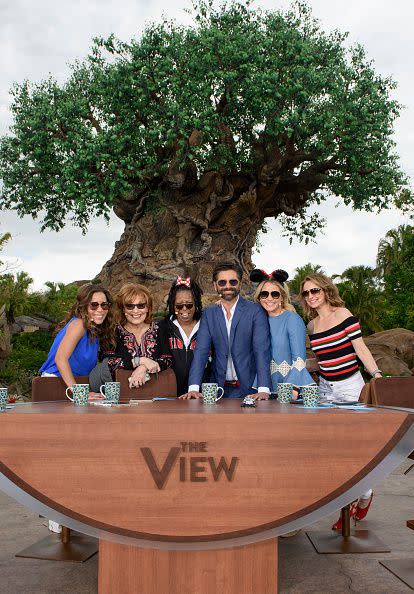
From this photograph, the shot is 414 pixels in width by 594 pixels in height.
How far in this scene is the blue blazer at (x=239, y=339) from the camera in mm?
4770

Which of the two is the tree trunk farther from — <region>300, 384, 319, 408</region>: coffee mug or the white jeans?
<region>300, 384, 319, 408</region>: coffee mug

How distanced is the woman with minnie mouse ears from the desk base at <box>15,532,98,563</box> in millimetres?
1688

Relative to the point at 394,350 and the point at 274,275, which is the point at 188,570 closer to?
the point at 274,275

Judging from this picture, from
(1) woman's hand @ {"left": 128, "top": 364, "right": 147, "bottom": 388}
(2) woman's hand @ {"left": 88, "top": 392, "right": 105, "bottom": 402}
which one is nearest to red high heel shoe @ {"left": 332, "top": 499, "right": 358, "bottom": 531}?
(1) woman's hand @ {"left": 128, "top": 364, "right": 147, "bottom": 388}

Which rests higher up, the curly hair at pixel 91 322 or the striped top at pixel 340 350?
the curly hair at pixel 91 322

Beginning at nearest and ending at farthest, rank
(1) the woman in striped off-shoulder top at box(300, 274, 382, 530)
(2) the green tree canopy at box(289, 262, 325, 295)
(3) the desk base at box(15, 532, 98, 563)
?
(3) the desk base at box(15, 532, 98, 563), (1) the woman in striped off-shoulder top at box(300, 274, 382, 530), (2) the green tree canopy at box(289, 262, 325, 295)

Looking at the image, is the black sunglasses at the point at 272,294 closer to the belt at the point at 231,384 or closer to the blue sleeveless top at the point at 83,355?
the belt at the point at 231,384

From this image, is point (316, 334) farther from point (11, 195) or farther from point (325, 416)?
point (11, 195)

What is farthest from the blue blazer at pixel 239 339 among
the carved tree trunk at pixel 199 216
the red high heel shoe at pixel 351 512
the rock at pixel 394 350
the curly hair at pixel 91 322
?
the carved tree trunk at pixel 199 216

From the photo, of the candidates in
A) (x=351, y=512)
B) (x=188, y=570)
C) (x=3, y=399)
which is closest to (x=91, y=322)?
(x=3, y=399)

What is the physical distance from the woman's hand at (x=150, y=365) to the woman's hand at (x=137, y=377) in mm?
33

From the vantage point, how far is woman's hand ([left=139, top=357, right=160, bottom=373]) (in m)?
4.57

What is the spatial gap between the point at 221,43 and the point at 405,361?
356 inches

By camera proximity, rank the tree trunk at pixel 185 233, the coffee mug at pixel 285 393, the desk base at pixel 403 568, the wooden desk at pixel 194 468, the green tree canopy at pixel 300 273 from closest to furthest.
Result: 1. the wooden desk at pixel 194 468
2. the desk base at pixel 403 568
3. the coffee mug at pixel 285 393
4. the tree trunk at pixel 185 233
5. the green tree canopy at pixel 300 273
